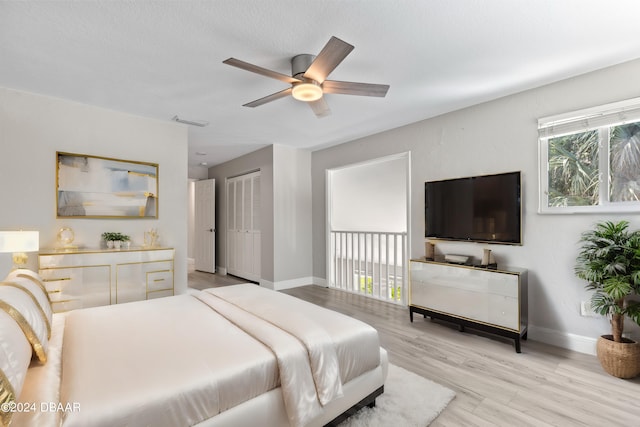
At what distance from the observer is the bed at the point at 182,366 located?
111 centimetres

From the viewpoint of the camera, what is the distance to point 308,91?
2406 mm

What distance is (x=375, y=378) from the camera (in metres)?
1.90

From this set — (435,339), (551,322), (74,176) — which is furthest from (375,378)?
(74,176)

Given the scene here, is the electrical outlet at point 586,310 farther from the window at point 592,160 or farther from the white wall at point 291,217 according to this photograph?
the white wall at point 291,217

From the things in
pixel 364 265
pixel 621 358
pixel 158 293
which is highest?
pixel 364 265

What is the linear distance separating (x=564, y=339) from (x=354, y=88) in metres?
2.96

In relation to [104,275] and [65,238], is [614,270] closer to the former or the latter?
[104,275]

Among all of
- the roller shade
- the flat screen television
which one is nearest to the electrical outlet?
the flat screen television

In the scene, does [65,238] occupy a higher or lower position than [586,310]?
higher

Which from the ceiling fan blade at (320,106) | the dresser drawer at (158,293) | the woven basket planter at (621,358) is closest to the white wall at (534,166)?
the woven basket planter at (621,358)

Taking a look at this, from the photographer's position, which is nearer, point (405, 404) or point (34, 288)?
point (34, 288)

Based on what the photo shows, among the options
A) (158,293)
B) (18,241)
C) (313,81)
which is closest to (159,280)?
(158,293)

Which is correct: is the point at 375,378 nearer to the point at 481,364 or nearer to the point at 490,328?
the point at 481,364

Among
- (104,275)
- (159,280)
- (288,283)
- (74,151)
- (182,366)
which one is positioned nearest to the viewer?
(182,366)
